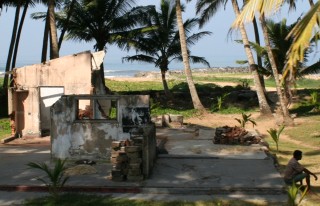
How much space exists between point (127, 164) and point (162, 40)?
60.2 ft

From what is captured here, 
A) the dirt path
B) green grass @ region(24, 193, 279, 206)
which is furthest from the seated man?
the dirt path

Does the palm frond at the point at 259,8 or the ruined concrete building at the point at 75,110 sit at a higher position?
the palm frond at the point at 259,8

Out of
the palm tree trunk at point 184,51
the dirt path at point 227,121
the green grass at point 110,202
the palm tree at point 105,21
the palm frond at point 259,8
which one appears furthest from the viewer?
the palm tree at point 105,21

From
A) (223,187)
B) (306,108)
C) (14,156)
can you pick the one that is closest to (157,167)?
(223,187)

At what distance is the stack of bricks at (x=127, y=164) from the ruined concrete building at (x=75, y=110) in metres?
0.21

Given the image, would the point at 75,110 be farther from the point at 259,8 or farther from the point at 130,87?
the point at 130,87

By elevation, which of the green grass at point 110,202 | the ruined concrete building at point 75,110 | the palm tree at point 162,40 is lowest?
the green grass at point 110,202

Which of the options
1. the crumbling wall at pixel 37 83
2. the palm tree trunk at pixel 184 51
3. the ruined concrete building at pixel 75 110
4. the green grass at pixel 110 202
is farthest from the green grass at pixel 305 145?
the crumbling wall at pixel 37 83

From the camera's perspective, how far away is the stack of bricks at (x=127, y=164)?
9.98 meters

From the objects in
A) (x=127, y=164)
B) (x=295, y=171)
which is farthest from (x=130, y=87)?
(x=295, y=171)

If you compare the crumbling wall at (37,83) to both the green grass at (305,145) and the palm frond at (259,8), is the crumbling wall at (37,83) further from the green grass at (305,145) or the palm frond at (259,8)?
the palm frond at (259,8)

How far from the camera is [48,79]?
17.7 meters

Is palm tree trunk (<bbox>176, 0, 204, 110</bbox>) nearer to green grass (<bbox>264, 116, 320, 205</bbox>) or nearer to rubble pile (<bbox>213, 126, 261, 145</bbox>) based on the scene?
green grass (<bbox>264, 116, 320, 205</bbox>)

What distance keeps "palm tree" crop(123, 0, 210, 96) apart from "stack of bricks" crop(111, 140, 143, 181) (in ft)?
57.2
